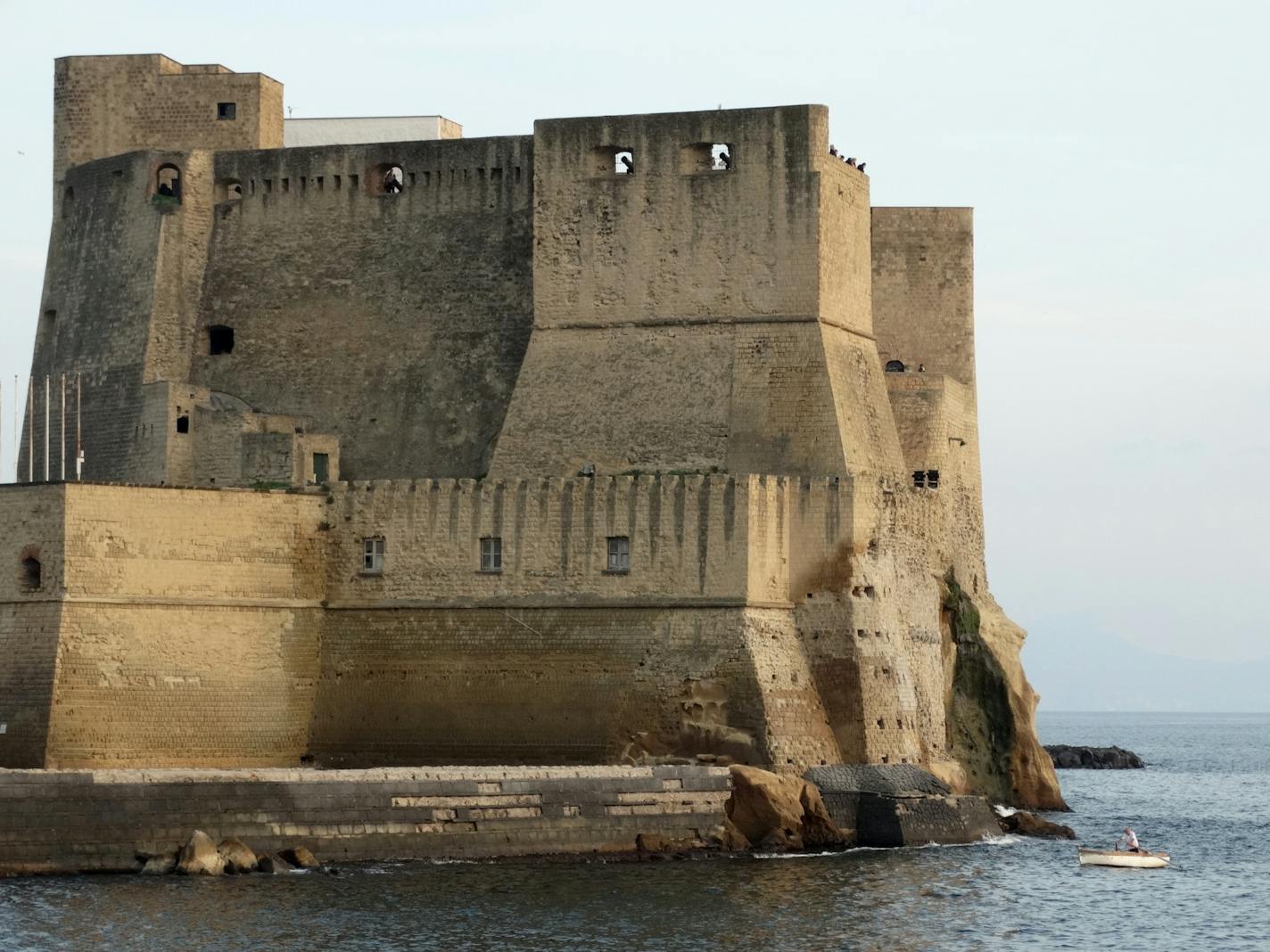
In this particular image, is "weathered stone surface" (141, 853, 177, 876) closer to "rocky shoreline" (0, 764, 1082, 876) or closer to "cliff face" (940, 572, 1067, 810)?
"rocky shoreline" (0, 764, 1082, 876)

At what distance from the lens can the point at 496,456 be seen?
139 ft

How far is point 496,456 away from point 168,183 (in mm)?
8483

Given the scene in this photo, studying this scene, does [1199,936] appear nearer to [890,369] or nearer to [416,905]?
A: [416,905]

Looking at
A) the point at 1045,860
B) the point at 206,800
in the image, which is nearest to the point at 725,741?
the point at 1045,860

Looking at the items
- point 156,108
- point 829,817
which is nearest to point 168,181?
point 156,108

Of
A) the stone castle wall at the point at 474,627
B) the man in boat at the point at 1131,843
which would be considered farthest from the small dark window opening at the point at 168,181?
the man in boat at the point at 1131,843

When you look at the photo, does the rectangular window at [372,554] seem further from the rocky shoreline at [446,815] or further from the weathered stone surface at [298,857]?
the weathered stone surface at [298,857]

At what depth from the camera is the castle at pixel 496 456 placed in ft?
124

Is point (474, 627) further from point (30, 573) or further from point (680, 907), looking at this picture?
point (680, 907)

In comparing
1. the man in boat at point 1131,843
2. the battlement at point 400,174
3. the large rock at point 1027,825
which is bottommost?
the man in boat at point 1131,843

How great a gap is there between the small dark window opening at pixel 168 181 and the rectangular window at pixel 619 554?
11718mm

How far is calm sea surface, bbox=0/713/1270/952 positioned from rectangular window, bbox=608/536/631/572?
16.1 feet

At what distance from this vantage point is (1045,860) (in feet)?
128

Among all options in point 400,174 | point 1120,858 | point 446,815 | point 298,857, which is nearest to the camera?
point 298,857
